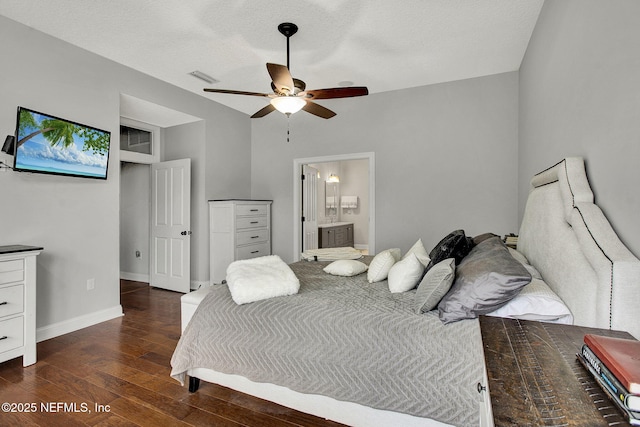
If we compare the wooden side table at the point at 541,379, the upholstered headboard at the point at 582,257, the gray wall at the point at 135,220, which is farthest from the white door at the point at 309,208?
the wooden side table at the point at 541,379

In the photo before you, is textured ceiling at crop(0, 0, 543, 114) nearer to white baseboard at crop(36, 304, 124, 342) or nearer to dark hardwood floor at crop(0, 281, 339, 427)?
white baseboard at crop(36, 304, 124, 342)

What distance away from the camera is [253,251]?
511cm

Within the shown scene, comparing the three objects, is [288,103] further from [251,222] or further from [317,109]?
[251,222]

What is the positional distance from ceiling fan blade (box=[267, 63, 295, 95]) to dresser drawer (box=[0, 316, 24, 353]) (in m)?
2.72

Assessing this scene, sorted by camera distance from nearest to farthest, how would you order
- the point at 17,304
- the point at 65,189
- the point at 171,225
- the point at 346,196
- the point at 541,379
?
the point at 541,379 < the point at 17,304 < the point at 65,189 < the point at 171,225 < the point at 346,196

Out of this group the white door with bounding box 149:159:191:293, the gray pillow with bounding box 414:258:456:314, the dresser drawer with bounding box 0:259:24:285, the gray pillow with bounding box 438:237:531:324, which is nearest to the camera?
the gray pillow with bounding box 438:237:531:324

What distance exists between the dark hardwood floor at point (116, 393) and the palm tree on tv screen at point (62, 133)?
187cm

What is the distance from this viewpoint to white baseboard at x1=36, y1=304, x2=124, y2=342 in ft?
10.00

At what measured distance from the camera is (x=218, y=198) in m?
5.05

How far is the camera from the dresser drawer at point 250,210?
481 cm

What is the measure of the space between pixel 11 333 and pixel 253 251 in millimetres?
2967

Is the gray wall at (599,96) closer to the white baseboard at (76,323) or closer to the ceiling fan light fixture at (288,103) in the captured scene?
the ceiling fan light fixture at (288,103)

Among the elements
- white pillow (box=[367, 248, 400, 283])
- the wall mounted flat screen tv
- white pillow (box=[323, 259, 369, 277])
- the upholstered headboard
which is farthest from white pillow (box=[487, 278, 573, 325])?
the wall mounted flat screen tv

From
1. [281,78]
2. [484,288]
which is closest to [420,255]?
[484,288]
